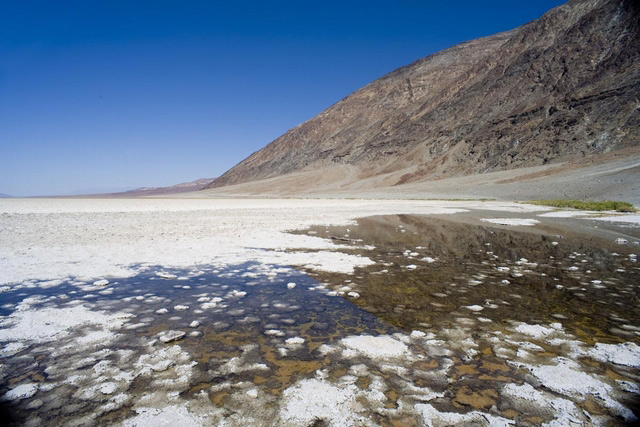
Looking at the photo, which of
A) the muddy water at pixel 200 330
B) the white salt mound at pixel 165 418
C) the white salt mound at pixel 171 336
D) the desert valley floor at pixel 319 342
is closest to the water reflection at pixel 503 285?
the desert valley floor at pixel 319 342

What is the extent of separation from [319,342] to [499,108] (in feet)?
305

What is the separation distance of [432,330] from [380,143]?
10605 cm

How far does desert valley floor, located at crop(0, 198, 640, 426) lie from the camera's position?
99.7 inches

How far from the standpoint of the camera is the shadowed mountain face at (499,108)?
62969mm

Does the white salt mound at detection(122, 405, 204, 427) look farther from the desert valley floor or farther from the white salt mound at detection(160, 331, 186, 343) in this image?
the white salt mound at detection(160, 331, 186, 343)

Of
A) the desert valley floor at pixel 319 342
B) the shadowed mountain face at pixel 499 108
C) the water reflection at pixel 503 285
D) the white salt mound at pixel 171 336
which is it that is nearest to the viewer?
the desert valley floor at pixel 319 342

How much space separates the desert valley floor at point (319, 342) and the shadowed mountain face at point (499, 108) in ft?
217

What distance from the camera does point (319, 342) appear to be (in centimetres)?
362

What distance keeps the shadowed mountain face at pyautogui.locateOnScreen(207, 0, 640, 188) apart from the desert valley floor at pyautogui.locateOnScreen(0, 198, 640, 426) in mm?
66055

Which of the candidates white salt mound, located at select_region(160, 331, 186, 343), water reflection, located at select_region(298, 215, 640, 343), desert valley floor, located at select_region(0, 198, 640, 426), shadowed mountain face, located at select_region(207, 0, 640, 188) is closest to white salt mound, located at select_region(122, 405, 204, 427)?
desert valley floor, located at select_region(0, 198, 640, 426)

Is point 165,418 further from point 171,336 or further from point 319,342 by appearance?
point 319,342

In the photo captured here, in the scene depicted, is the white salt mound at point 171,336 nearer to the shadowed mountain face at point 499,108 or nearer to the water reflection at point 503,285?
the water reflection at point 503,285

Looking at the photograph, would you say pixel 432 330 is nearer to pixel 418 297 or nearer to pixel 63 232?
pixel 418 297

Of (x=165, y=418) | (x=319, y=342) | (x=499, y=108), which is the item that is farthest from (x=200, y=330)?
(x=499, y=108)
